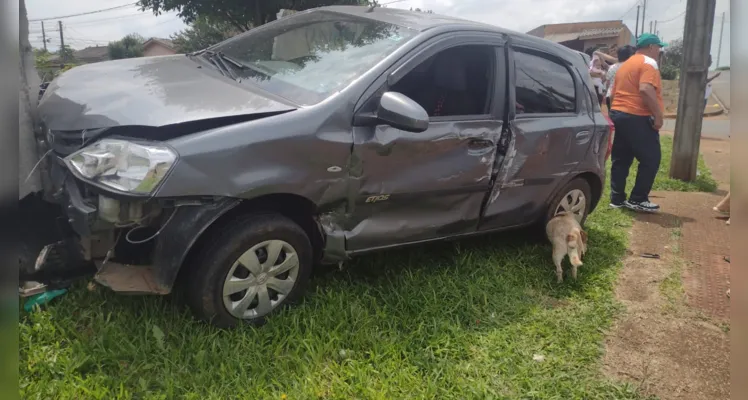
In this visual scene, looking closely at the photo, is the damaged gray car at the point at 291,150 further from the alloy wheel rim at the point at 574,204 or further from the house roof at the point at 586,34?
the house roof at the point at 586,34

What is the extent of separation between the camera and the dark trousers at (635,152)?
561 cm

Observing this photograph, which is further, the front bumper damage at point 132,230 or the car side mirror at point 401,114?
the car side mirror at point 401,114

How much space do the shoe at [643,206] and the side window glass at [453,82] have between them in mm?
3234

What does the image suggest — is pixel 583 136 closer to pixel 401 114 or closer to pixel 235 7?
pixel 401 114

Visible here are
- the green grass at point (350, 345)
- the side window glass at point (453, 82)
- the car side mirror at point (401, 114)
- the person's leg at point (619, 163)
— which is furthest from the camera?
the person's leg at point (619, 163)

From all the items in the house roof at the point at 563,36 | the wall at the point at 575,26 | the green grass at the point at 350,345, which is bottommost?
the green grass at the point at 350,345

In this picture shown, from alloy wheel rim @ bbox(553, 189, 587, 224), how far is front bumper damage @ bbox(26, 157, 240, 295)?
2777mm

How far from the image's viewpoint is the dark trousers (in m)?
5.61

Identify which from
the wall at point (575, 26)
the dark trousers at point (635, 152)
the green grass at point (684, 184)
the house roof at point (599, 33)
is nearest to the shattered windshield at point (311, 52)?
the dark trousers at point (635, 152)

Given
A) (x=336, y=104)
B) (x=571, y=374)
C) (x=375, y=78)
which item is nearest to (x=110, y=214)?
(x=336, y=104)

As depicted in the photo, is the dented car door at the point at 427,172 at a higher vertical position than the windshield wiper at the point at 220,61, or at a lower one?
lower

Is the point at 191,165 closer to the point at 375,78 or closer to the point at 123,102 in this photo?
the point at 123,102

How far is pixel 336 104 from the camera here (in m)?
2.76

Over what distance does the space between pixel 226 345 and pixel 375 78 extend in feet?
5.06
